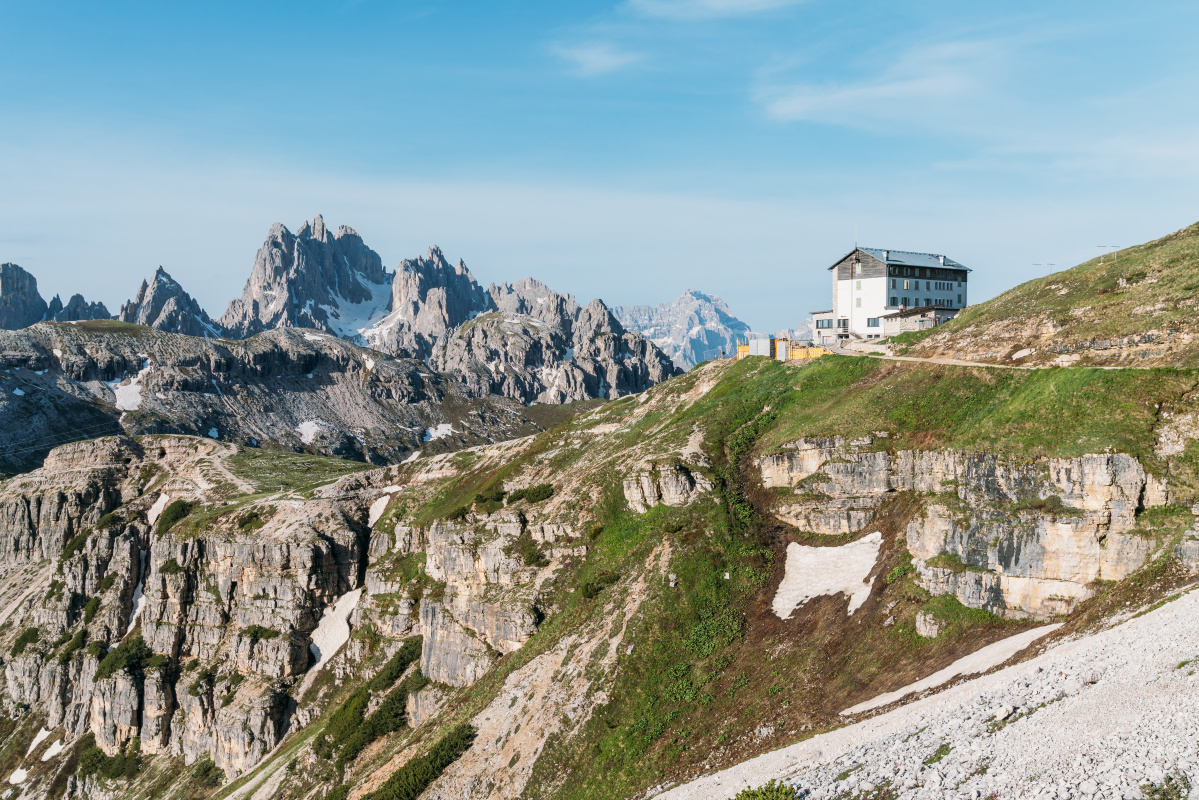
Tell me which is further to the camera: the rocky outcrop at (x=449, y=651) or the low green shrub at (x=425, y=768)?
the rocky outcrop at (x=449, y=651)

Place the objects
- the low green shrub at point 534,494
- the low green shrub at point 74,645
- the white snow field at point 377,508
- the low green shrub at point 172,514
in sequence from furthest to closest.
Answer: the low green shrub at point 172,514
the low green shrub at point 74,645
the white snow field at point 377,508
the low green shrub at point 534,494

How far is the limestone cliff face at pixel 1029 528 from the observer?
156 feet

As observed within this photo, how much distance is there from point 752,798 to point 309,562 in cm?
8895

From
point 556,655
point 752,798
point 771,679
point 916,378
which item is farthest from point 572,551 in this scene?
point 752,798

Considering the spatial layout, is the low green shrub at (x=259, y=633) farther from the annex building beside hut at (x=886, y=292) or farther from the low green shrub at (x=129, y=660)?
the annex building beside hut at (x=886, y=292)

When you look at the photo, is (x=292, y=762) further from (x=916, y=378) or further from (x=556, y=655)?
(x=916, y=378)

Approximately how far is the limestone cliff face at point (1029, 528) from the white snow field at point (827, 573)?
196 inches

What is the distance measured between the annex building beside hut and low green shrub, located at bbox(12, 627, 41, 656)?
148553 mm

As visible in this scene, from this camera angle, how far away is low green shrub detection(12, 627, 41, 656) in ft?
467

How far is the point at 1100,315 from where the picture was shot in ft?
227

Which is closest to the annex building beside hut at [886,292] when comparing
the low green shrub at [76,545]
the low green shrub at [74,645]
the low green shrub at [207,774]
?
the low green shrub at [207,774]

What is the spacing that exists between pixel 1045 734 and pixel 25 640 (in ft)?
560

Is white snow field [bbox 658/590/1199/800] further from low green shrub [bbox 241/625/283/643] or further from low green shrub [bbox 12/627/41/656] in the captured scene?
low green shrub [bbox 12/627/41/656]

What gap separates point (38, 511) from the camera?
168125 mm
